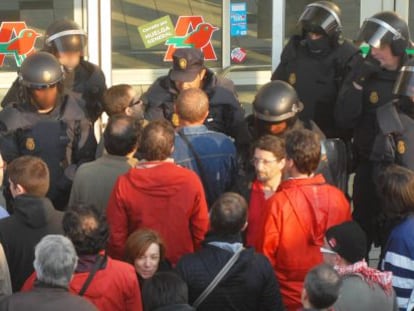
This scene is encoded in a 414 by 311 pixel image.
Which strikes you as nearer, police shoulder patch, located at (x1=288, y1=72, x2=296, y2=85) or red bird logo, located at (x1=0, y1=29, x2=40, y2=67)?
police shoulder patch, located at (x1=288, y1=72, x2=296, y2=85)

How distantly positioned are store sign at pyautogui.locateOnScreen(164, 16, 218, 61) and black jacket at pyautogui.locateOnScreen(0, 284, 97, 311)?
18.2ft

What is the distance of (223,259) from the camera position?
5.23 m

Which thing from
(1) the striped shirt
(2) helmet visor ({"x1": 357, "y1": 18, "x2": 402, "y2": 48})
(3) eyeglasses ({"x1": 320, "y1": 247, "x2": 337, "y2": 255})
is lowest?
(1) the striped shirt

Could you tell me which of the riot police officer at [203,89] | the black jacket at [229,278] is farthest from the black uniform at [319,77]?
the black jacket at [229,278]

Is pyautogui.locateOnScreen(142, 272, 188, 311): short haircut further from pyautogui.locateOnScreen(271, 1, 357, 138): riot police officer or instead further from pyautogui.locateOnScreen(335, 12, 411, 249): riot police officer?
pyautogui.locateOnScreen(271, 1, 357, 138): riot police officer

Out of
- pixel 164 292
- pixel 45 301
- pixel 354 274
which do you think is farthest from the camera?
pixel 354 274

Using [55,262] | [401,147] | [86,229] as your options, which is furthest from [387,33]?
[55,262]

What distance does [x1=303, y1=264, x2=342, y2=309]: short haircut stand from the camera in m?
4.62

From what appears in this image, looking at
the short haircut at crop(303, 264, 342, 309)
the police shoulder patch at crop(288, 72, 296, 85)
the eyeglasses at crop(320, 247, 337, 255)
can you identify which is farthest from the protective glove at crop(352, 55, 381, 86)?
the short haircut at crop(303, 264, 342, 309)

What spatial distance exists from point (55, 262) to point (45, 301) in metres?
0.18

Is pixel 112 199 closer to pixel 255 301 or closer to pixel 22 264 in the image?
pixel 22 264

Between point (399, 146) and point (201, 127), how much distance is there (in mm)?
1279

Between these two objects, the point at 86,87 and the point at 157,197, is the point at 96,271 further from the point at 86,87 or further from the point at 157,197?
the point at 86,87

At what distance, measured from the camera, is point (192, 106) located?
21.2 feet
